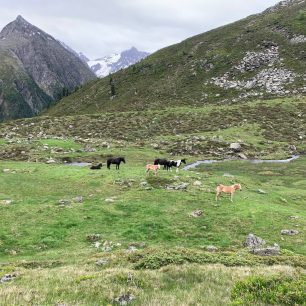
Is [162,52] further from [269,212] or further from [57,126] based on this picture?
[269,212]

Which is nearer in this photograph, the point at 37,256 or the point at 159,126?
the point at 37,256

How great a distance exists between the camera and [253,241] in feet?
78.9

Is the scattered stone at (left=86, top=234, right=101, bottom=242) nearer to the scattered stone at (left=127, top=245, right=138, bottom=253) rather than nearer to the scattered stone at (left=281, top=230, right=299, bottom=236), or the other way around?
the scattered stone at (left=127, top=245, right=138, bottom=253)

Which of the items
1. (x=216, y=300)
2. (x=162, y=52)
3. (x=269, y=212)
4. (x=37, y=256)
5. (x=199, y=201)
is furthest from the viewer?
(x=162, y=52)

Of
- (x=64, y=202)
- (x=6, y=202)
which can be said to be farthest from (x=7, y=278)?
(x=6, y=202)

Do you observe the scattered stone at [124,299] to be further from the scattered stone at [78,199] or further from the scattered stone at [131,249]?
the scattered stone at [78,199]

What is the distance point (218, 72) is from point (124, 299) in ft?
463

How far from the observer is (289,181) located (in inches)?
2035

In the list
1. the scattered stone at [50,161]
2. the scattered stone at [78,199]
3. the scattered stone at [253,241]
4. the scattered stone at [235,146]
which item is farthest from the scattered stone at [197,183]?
the scattered stone at [235,146]

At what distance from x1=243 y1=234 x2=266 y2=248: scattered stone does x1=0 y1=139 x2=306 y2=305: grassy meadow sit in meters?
0.50

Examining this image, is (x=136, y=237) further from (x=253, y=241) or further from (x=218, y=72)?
(x=218, y=72)

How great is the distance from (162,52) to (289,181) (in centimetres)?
14542

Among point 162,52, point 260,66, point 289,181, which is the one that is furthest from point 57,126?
point 162,52

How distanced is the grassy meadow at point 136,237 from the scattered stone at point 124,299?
0.18 metres
